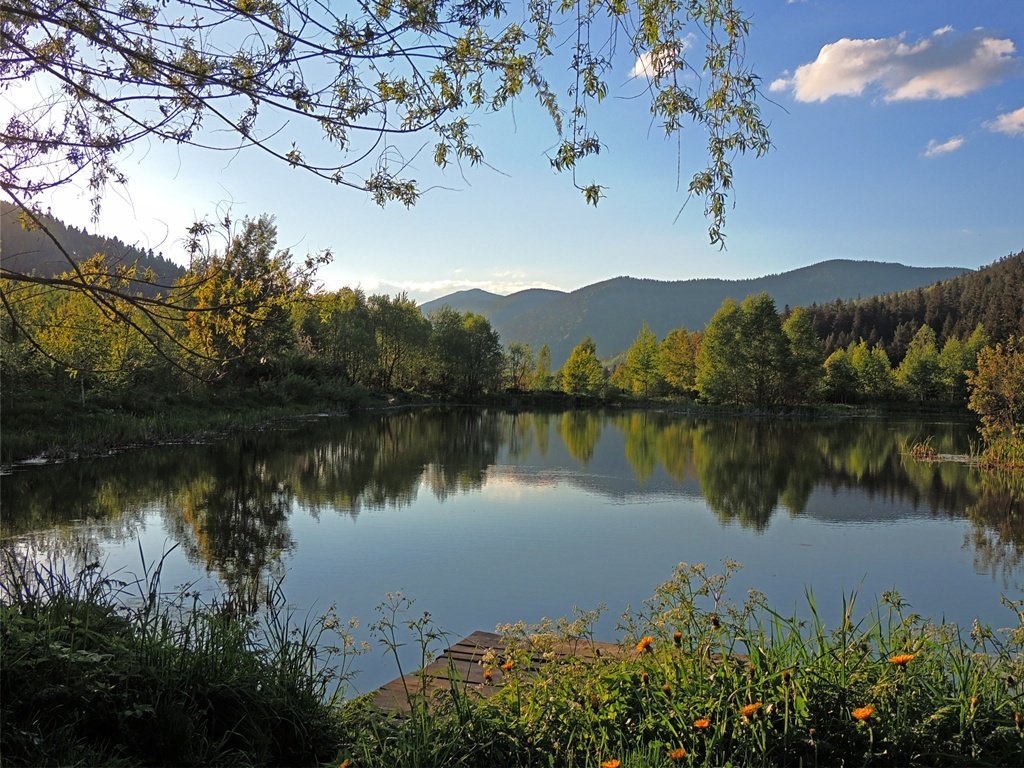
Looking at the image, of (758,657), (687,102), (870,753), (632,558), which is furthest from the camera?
(632,558)

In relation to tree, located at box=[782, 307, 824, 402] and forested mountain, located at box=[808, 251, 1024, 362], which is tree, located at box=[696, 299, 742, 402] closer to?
tree, located at box=[782, 307, 824, 402]

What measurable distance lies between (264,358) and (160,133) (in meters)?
1.58

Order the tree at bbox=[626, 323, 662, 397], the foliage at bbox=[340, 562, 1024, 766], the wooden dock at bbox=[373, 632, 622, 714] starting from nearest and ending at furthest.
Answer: the foliage at bbox=[340, 562, 1024, 766] < the wooden dock at bbox=[373, 632, 622, 714] < the tree at bbox=[626, 323, 662, 397]

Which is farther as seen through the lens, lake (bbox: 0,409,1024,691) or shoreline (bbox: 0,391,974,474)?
shoreline (bbox: 0,391,974,474)

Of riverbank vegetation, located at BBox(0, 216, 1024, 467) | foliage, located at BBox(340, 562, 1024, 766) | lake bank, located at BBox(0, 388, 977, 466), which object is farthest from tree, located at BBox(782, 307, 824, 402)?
foliage, located at BBox(340, 562, 1024, 766)

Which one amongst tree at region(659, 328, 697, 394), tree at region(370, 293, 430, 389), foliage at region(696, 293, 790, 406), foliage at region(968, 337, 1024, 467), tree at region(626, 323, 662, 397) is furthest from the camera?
tree at region(626, 323, 662, 397)

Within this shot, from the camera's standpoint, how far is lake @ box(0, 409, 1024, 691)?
8117mm

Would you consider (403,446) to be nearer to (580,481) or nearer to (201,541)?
(580,481)

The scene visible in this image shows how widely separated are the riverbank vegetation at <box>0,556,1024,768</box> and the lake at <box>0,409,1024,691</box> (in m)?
1.70

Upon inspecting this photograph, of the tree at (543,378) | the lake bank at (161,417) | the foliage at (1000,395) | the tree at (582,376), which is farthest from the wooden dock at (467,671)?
the tree at (543,378)

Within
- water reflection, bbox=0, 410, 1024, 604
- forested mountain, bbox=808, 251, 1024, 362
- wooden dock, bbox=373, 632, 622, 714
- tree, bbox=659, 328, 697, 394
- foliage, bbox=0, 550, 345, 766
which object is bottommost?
water reflection, bbox=0, 410, 1024, 604

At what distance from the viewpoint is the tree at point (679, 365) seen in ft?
204

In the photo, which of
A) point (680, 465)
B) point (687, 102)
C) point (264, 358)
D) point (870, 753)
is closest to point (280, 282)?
point (264, 358)

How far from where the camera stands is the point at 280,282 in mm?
5102
